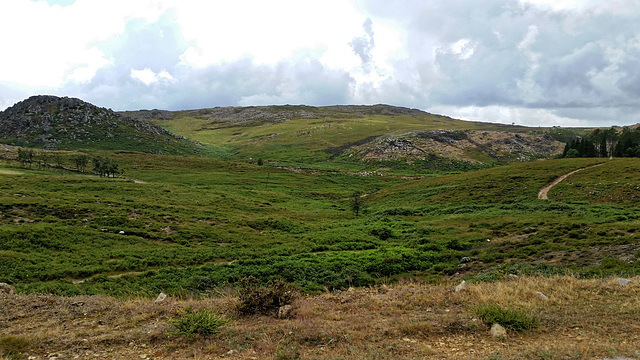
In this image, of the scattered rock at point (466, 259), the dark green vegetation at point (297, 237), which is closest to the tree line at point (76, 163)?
the dark green vegetation at point (297, 237)

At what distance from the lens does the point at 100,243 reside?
1133 inches

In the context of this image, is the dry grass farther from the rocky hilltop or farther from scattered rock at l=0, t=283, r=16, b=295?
the rocky hilltop

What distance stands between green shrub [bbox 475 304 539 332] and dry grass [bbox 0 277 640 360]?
8.0 inches

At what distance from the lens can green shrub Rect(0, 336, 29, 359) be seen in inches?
344

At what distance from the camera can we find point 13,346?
29.8 feet

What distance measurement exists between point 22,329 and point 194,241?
75.2 feet

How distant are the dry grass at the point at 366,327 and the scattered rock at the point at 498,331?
0.58 ft

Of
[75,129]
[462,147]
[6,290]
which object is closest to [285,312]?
[6,290]

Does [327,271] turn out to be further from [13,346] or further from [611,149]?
[611,149]

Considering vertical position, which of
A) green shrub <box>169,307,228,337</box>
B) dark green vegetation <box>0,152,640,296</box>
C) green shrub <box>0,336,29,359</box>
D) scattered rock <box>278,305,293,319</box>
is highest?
green shrub <box>169,307,228,337</box>

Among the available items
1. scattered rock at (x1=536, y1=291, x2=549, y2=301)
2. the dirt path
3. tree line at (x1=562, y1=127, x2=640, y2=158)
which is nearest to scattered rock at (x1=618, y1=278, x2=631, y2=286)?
scattered rock at (x1=536, y1=291, x2=549, y2=301)

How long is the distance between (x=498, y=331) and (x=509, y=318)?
57 centimetres

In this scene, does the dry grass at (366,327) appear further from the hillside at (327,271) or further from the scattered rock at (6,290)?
the scattered rock at (6,290)

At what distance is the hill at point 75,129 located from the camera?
6270 inches
